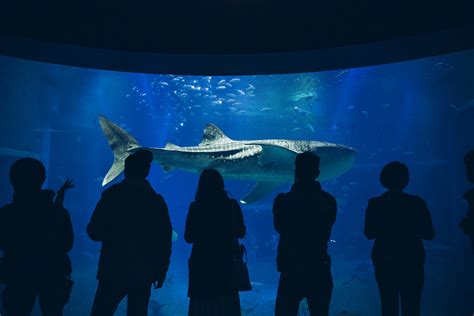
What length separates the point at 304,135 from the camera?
1785 inches

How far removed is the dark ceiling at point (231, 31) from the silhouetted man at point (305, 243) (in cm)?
271

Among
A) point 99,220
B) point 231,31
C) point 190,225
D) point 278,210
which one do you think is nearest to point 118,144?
point 231,31

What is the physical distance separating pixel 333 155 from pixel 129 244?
618 centimetres

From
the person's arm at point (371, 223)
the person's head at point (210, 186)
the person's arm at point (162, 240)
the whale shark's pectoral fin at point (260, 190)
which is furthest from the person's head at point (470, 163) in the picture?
the whale shark's pectoral fin at point (260, 190)

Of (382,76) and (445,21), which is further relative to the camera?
(382,76)

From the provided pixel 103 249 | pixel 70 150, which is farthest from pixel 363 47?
pixel 70 150

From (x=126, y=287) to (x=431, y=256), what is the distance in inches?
692

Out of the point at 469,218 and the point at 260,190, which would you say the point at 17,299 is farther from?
the point at 260,190

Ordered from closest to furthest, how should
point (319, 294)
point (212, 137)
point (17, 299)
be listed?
point (17, 299)
point (319, 294)
point (212, 137)

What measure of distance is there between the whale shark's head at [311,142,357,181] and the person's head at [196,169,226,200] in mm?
5378

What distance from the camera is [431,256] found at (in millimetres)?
16516

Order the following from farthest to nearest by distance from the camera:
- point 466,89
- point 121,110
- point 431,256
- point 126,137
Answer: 1. point 121,110
2. point 466,89
3. point 431,256
4. point 126,137

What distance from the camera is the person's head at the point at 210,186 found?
3035 mm

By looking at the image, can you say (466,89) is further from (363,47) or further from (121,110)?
(121,110)
